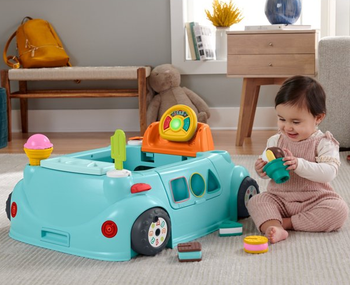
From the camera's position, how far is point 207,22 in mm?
3432

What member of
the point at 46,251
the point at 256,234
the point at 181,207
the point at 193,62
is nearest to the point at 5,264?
the point at 46,251

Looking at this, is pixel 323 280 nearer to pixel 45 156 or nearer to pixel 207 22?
pixel 45 156

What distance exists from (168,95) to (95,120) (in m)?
0.49

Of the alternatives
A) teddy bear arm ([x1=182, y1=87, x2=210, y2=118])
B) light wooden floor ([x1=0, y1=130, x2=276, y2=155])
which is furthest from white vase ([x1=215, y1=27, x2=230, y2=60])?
light wooden floor ([x1=0, y1=130, x2=276, y2=155])

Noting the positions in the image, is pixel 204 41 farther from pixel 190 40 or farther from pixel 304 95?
pixel 304 95

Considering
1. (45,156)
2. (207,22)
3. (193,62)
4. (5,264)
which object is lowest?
(5,264)

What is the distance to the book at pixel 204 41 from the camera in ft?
10.5

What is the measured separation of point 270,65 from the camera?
2664 mm

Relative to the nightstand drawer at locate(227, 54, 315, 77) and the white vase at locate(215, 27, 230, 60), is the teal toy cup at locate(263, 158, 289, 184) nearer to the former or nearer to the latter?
the nightstand drawer at locate(227, 54, 315, 77)

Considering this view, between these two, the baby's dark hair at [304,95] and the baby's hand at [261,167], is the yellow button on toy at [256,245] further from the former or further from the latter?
the baby's dark hair at [304,95]

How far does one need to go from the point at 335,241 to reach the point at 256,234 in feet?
0.63

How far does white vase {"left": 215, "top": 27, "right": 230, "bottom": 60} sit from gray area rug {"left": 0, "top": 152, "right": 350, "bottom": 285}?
1.98 meters

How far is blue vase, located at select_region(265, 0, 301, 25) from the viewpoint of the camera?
2756 millimetres

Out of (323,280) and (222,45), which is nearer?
(323,280)
